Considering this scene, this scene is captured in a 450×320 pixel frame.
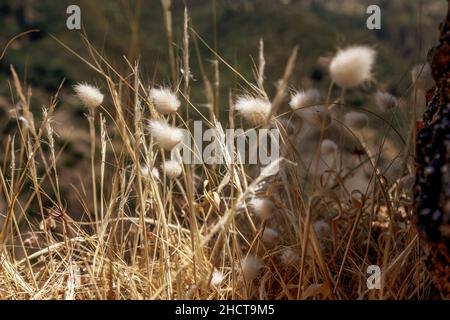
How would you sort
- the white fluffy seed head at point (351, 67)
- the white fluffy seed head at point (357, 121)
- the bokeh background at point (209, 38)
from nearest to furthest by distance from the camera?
1. the white fluffy seed head at point (351, 67)
2. the white fluffy seed head at point (357, 121)
3. the bokeh background at point (209, 38)

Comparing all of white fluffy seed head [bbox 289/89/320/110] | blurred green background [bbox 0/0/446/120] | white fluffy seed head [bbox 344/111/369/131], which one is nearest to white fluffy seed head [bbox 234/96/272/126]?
white fluffy seed head [bbox 289/89/320/110]

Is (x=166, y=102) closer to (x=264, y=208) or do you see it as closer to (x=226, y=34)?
(x=264, y=208)

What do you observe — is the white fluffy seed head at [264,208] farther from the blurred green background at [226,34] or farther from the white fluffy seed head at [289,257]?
the blurred green background at [226,34]

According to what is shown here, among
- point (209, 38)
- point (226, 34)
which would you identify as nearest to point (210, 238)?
point (209, 38)

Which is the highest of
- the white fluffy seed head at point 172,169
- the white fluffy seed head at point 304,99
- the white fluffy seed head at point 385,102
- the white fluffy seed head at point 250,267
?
the white fluffy seed head at point 385,102

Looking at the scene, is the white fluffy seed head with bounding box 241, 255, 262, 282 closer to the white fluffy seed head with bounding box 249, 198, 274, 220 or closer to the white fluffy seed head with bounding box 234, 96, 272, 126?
the white fluffy seed head with bounding box 249, 198, 274, 220

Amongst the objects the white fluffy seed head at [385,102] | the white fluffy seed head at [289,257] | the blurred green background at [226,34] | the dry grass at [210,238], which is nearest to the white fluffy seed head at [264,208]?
the dry grass at [210,238]

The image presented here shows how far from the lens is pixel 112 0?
10086 mm

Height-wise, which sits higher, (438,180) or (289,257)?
(438,180)

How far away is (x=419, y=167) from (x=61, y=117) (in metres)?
6.83

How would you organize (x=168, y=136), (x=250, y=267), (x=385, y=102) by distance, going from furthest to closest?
(x=385, y=102) → (x=250, y=267) → (x=168, y=136)

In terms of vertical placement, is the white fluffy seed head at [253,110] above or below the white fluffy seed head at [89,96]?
below

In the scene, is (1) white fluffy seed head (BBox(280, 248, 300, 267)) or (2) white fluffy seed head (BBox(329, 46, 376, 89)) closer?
(2) white fluffy seed head (BBox(329, 46, 376, 89))
